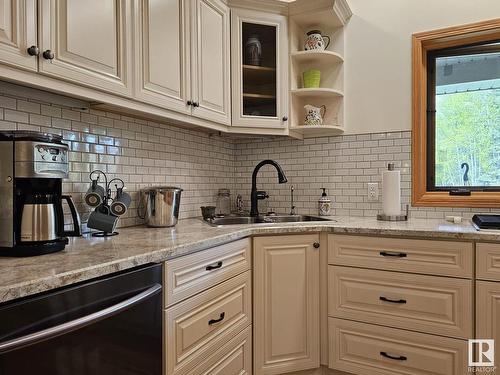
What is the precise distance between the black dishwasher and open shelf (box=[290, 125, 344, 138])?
154cm

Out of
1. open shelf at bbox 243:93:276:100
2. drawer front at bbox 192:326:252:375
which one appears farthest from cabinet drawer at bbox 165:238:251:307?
open shelf at bbox 243:93:276:100

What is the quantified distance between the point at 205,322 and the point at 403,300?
0.99 m

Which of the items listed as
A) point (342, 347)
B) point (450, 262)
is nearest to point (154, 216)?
point (342, 347)

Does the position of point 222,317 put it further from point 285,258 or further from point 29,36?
point 29,36

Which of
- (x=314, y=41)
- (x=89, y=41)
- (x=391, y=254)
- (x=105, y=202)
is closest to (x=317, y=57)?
(x=314, y=41)

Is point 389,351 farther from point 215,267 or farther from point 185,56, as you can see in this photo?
point 185,56

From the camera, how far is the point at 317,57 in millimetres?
2514

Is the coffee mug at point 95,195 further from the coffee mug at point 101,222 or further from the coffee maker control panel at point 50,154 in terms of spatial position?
the coffee maker control panel at point 50,154

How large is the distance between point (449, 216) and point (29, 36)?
235 cm

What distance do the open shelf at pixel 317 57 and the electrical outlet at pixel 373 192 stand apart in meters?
0.90

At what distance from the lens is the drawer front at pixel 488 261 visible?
64.2 inches

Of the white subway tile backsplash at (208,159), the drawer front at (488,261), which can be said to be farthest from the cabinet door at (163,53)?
the drawer front at (488,261)

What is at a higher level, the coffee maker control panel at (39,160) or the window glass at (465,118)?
the window glass at (465,118)

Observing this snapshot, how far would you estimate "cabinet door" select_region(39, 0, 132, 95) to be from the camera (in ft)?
4.10
